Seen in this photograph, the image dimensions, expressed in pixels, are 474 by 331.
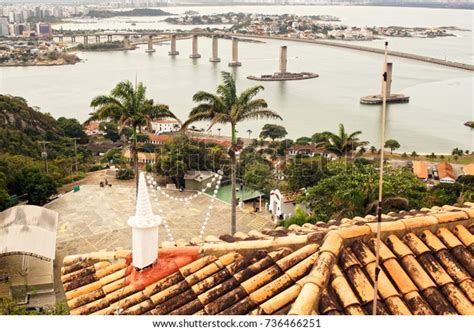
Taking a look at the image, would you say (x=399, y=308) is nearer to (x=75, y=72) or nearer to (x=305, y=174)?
(x=305, y=174)

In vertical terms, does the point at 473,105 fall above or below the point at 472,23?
below

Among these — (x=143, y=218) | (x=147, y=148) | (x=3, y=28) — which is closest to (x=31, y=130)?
(x=147, y=148)

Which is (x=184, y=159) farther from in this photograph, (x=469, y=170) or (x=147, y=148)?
(x=469, y=170)

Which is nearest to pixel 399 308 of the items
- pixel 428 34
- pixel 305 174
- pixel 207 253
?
pixel 207 253

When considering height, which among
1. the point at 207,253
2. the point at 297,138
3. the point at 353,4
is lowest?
the point at 297,138
